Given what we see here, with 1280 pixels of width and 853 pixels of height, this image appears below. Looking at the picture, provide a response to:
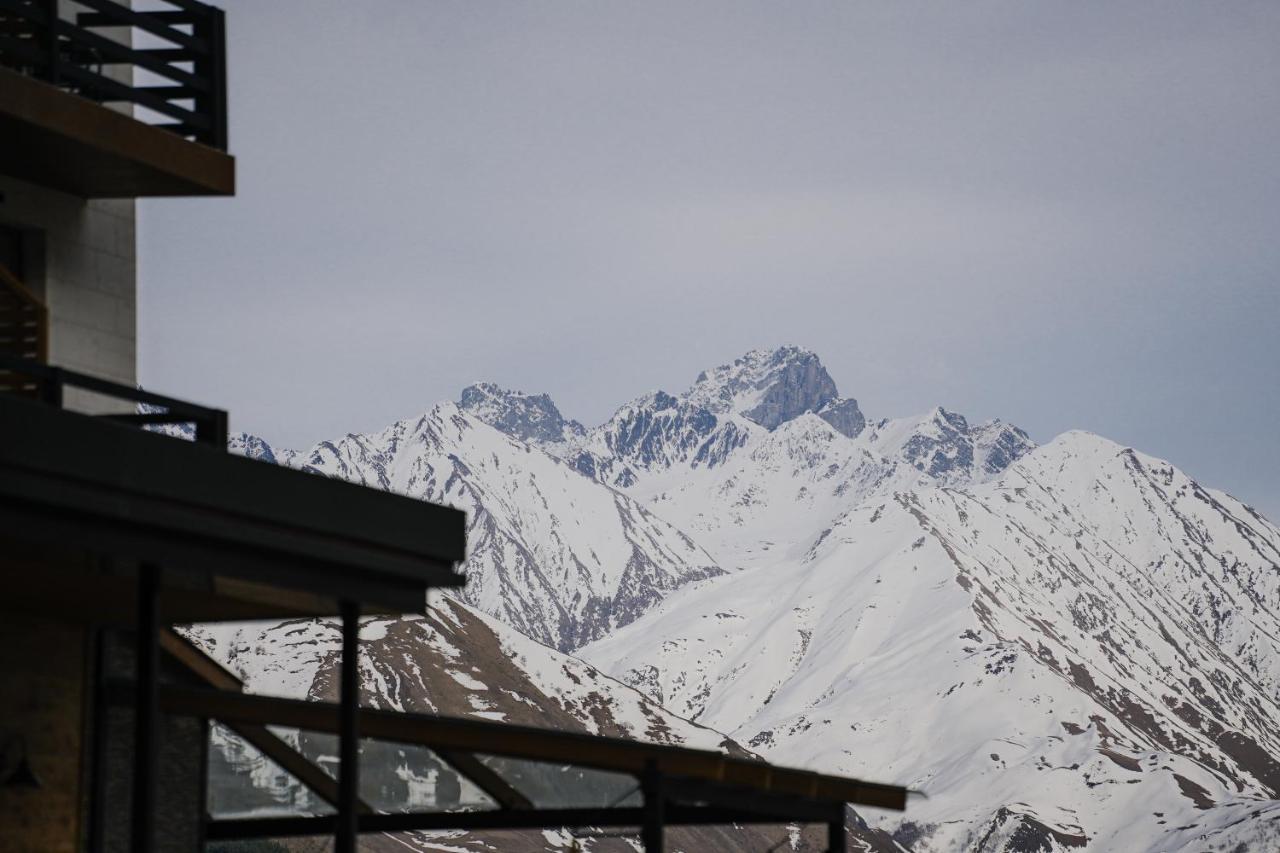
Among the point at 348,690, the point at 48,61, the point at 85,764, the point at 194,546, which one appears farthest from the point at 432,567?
the point at 48,61

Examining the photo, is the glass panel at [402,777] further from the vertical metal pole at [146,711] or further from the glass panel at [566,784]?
the vertical metal pole at [146,711]

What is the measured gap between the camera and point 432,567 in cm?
1379

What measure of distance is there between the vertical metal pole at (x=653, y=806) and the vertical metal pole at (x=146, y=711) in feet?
21.0

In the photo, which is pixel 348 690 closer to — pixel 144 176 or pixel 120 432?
pixel 120 432

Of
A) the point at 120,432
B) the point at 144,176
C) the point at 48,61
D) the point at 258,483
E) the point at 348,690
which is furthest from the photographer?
the point at 144,176

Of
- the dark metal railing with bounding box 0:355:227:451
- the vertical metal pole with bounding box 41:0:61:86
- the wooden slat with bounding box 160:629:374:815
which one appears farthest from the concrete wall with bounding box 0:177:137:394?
the wooden slat with bounding box 160:629:374:815

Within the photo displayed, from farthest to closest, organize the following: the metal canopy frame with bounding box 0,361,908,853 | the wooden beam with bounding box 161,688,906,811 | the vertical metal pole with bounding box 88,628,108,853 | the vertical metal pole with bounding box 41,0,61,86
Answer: the wooden beam with bounding box 161,688,906,811
the vertical metal pole with bounding box 41,0,61,86
the vertical metal pole with bounding box 88,628,108,853
the metal canopy frame with bounding box 0,361,908,853

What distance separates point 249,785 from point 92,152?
587cm

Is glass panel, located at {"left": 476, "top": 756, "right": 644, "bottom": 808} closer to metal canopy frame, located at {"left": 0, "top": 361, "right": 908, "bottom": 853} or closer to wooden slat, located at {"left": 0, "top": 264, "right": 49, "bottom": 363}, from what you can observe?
metal canopy frame, located at {"left": 0, "top": 361, "right": 908, "bottom": 853}

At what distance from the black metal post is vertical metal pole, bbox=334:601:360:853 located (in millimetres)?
7834

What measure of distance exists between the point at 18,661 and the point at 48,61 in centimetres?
493

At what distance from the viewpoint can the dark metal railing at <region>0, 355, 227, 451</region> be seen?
13.5 m

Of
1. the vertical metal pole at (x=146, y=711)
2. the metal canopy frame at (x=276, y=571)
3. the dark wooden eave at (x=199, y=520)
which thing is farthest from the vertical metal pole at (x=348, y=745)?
the vertical metal pole at (x=146, y=711)

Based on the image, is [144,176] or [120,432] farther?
[144,176]
